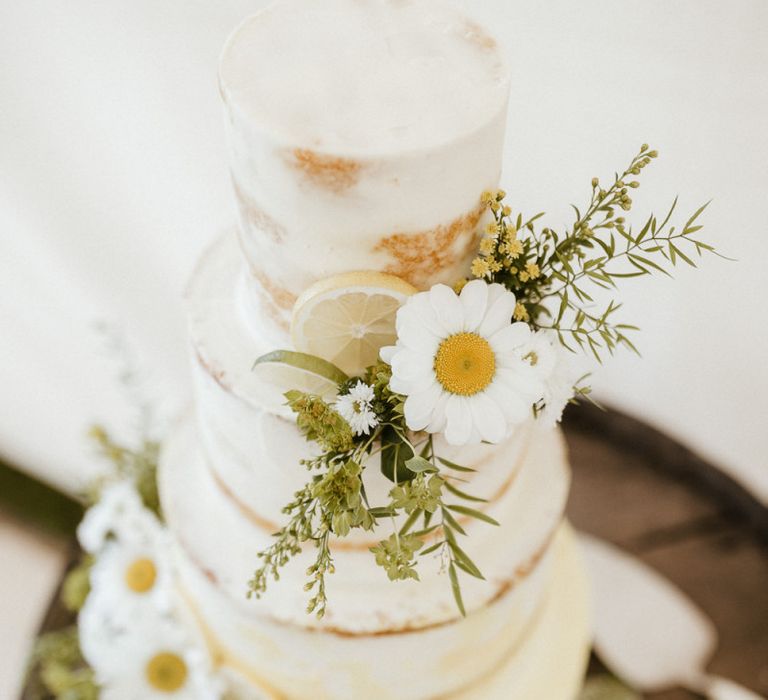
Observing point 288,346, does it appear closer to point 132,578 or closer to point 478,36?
point 478,36

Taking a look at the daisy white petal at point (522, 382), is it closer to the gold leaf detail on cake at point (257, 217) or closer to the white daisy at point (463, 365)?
the white daisy at point (463, 365)

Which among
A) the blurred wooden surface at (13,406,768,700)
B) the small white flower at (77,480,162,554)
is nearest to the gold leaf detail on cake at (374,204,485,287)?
the small white flower at (77,480,162,554)

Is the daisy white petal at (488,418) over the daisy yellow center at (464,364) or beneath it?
beneath

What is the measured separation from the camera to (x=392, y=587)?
2.84ft

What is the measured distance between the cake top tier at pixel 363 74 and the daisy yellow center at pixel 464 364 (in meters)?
0.16

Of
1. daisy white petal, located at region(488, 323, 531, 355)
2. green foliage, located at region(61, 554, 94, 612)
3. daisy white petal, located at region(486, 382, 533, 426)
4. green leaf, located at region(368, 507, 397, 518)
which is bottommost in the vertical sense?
green foliage, located at region(61, 554, 94, 612)

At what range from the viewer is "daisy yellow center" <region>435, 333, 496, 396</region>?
613 millimetres

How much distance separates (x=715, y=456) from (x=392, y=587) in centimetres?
107

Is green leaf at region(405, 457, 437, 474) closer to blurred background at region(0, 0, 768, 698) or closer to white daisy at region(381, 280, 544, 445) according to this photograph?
white daisy at region(381, 280, 544, 445)

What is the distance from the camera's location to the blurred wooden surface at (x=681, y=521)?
1.40 metres

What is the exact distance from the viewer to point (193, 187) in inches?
60.3

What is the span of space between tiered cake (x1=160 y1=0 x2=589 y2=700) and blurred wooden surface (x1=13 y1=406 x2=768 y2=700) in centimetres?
39

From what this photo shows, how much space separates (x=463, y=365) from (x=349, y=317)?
120mm

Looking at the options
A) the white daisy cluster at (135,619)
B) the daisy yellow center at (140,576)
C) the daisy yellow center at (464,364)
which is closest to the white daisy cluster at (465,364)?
the daisy yellow center at (464,364)
